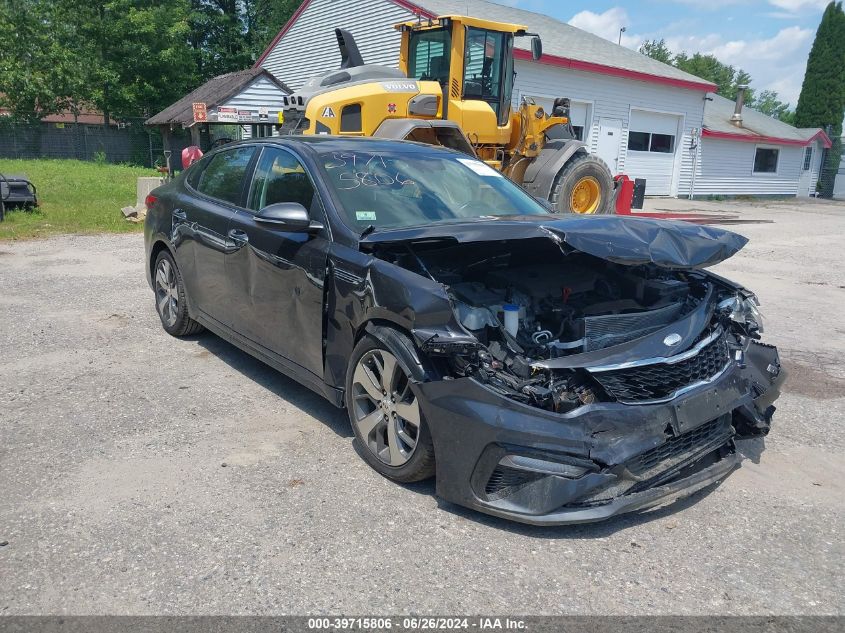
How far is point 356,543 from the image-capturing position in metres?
3.05

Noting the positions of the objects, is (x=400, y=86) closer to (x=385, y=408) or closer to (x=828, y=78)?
(x=385, y=408)

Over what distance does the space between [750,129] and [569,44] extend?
1269cm

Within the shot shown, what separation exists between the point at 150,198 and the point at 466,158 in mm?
3071

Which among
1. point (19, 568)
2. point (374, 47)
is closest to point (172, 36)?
point (374, 47)

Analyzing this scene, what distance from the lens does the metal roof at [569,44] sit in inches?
821

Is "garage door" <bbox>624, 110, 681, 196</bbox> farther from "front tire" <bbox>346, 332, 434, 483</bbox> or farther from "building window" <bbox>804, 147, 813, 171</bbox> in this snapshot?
"front tire" <bbox>346, 332, 434, 483</bbox>

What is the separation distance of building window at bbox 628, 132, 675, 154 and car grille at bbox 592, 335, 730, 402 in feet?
74.6

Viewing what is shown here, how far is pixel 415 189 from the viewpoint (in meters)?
4.45

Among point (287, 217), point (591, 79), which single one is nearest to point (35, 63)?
point (591, 79)

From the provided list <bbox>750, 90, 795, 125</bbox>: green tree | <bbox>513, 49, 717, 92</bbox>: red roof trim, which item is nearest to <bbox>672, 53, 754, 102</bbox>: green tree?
<bbox>750, 90, 795, 125</bbox>: green tree

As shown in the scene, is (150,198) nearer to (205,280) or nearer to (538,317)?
(205,280)

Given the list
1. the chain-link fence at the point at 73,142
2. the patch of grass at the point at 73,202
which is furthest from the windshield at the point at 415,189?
the chain-link fence at the point at 73,142

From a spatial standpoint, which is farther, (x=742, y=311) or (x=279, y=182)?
(x=279, y=182)

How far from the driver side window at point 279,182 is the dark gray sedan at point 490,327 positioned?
0.02 meters
